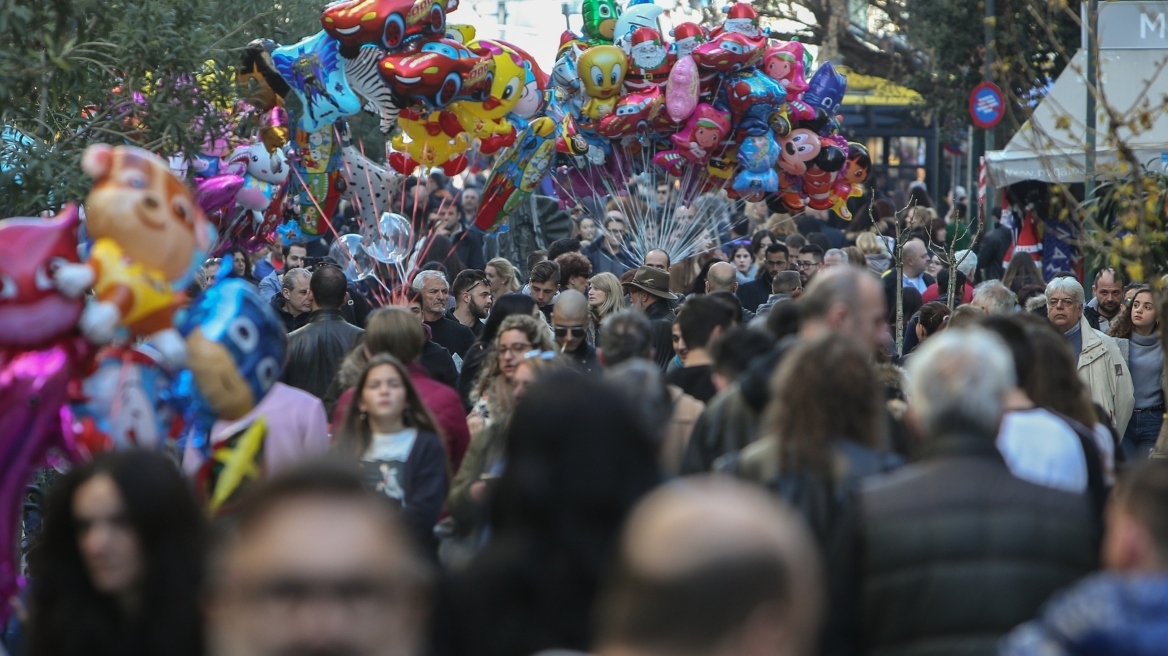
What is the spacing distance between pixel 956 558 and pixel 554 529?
965 mm

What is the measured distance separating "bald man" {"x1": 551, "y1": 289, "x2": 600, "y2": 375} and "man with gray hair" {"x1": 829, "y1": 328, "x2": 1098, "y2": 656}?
4206mm

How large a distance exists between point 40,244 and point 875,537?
2823mm

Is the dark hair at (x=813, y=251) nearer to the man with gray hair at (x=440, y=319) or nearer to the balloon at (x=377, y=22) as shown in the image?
the balloon at (x=377, y=22)

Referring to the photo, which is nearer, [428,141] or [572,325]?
[572,325]

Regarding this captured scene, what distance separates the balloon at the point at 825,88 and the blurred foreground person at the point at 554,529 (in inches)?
626

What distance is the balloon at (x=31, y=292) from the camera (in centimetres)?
474

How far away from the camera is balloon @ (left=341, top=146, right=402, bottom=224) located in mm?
14203

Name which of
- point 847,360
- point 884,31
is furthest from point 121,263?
point 884,31

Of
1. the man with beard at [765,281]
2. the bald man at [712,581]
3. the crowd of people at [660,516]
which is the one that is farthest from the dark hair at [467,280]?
the bald man at [712,581]

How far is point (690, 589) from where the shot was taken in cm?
210

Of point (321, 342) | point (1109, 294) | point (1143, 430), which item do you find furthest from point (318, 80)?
point (1143, 430)

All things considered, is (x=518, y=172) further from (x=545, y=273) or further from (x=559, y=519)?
(x=559, y=519)

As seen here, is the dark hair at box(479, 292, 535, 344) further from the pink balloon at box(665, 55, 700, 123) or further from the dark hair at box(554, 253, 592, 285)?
the pink balloon at box(665, 55, 700, 123)

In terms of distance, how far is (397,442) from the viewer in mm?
5992
